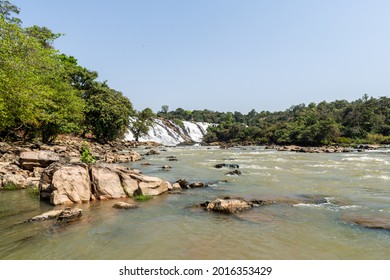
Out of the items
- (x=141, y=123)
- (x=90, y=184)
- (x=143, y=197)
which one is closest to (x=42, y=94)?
(x=90, y=184)

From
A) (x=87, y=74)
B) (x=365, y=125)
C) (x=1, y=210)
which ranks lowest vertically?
(x=1, y=210)

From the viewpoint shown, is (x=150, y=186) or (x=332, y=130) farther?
(x=332, y=130)

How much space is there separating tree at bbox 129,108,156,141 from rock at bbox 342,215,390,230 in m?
64.9

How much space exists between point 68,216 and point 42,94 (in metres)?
12.5

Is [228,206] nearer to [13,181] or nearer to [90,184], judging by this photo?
[90,184]

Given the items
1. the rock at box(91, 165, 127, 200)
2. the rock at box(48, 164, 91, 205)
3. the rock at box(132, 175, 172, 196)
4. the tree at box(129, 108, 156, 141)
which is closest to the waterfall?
the tree at box(129, 108, 156, 141)

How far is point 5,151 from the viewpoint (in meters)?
20.6

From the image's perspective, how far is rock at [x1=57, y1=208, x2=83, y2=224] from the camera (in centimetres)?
855

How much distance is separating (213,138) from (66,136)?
56.1m

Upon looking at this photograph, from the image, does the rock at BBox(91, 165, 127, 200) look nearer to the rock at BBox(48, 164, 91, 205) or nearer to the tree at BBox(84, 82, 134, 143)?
the rock at BBox(48, 164, 91, 205)

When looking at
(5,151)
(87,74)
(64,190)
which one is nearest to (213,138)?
(87,74)

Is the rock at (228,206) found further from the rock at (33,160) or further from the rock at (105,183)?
the rock at (33,160)

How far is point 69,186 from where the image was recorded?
11.2 metres
